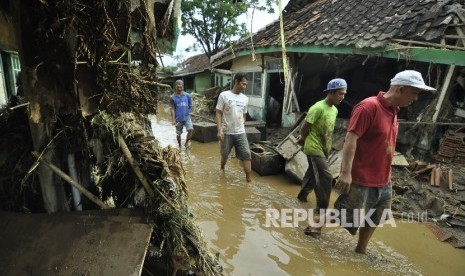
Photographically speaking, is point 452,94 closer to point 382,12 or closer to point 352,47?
point 352,47

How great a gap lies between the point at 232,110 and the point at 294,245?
2648mm

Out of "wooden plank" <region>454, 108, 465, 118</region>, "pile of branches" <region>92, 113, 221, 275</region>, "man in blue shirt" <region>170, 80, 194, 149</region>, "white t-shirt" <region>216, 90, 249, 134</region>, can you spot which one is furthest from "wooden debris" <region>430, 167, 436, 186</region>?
"man in blue shirt" <region>170, 80, 194, 149</region>

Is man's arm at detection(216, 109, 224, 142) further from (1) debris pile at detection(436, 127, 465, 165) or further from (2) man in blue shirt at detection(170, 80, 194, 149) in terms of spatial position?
(1) debris pile at detection(436, 127, 465, 165)

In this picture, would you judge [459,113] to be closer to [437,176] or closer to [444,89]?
[444,89]

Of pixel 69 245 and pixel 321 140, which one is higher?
pixel 321 140

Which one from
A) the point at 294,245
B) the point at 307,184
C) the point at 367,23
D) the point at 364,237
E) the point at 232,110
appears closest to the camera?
the point at 364,237

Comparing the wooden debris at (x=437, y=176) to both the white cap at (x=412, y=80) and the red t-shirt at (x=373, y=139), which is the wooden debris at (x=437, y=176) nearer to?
the red t-shirt at (x=373, y=139)

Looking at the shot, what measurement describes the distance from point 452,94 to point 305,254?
477cm

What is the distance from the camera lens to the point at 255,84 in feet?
40.7

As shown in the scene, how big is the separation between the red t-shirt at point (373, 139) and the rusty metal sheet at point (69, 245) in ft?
7.26

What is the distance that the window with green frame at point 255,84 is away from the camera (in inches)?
471

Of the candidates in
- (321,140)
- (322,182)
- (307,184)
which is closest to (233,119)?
(307,184)

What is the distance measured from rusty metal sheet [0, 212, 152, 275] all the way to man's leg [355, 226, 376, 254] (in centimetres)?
248

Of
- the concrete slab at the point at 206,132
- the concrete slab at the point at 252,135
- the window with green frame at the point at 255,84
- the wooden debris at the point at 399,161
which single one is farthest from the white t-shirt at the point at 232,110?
the window with green frame at the point at 255,84
